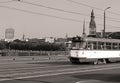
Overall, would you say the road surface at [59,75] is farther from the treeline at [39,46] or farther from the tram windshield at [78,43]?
the treeline at [39,46]

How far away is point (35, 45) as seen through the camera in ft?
370

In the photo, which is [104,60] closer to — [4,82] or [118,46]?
[118,46]

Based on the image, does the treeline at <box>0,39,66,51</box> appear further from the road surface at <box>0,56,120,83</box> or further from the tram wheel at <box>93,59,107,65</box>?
the road surface at <box>0,56,120,83</box>

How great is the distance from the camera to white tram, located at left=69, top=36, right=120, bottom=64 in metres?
32.0

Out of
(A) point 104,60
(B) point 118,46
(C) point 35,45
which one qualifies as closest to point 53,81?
(A) point 104,60

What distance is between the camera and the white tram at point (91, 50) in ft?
105

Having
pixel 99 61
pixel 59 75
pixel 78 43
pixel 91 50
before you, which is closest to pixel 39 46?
pixel 99 61

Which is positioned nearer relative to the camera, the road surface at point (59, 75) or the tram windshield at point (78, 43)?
the road surface at point (59, 75)

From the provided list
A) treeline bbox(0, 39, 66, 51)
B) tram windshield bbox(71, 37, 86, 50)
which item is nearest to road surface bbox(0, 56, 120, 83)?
tram windshield bbox(71, 37, 86, 50)

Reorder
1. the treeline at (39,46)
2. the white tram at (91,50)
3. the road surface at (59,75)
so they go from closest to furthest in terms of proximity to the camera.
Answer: the road surface at (59,75)
the white tram at (91,50)
the treeline at (39,46)

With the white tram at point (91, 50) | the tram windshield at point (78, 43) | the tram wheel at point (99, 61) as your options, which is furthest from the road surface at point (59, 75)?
the tram wheel at point (99, 61)

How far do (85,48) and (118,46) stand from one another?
245 inches

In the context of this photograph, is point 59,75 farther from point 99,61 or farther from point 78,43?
point 99,61

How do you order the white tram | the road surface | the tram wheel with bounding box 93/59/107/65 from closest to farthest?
the road surface, the white tram, the tram wheel with bounding box 93/59/107/65
